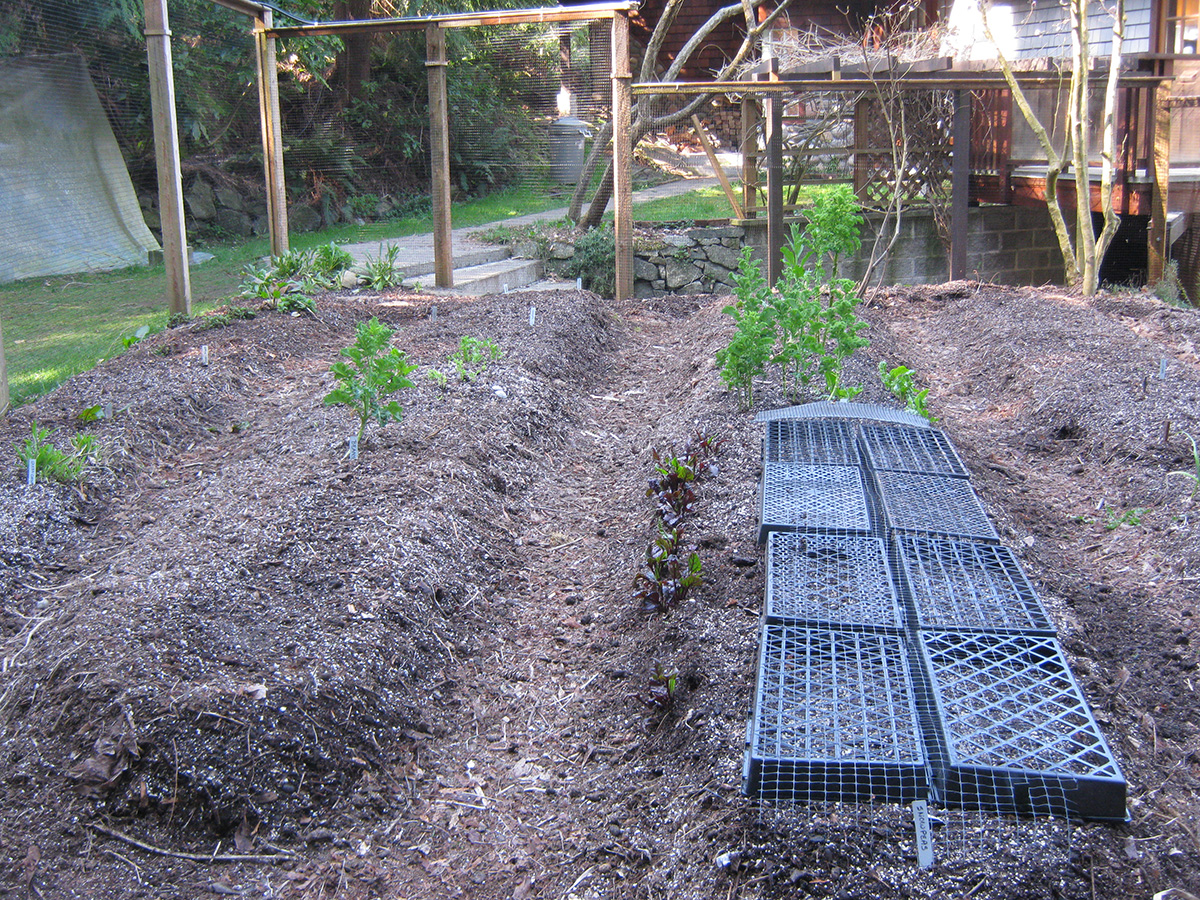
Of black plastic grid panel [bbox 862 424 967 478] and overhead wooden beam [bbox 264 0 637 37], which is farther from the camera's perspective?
overhead wooden beam [bbox 264 0 637 37]

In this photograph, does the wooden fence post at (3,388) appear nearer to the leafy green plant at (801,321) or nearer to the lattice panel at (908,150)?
the leafy green plant at (801,321)

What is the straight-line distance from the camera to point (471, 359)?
545 centimetres

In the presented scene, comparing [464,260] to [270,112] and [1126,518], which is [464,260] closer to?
[270,112]

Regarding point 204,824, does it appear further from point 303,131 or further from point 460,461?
point 303,131

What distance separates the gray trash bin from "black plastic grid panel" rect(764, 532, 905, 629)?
248 inches

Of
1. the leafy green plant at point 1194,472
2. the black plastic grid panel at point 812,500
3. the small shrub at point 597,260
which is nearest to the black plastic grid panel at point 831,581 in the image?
the black plastic grid panel at point 812,500

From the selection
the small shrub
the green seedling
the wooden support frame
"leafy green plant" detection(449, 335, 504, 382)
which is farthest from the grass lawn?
the green seedling

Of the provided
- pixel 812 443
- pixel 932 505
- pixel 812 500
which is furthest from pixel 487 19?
pixel 932 505

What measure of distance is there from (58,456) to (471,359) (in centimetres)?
219

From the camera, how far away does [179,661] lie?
2633mm

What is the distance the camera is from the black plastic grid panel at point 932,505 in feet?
10.7

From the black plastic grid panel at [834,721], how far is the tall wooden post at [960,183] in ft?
23.2

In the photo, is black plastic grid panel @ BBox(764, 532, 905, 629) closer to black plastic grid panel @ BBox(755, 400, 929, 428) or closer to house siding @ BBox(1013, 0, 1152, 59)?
black plastic grid panel @ BBox(755, 400, 929, 428)

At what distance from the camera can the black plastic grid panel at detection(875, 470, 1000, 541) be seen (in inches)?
128
